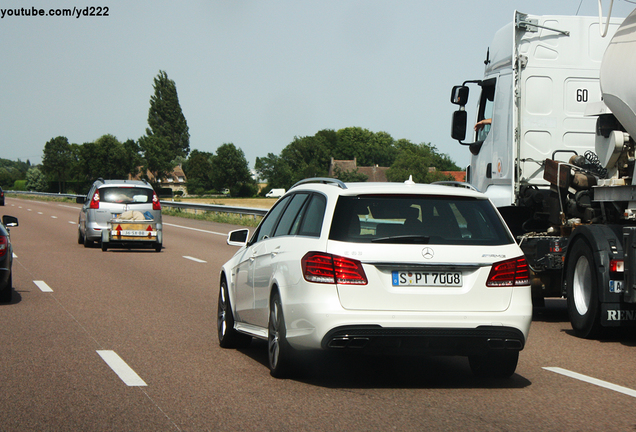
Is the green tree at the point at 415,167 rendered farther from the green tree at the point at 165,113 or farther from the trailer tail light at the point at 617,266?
the trailer tail light at the point at 617,266

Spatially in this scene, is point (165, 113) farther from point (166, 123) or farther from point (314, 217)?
point (314, 217)

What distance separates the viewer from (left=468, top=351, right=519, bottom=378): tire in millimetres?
6898

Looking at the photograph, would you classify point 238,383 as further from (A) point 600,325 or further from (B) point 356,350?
Answer: (A) point 600,325

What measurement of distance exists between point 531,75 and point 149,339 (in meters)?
5.95

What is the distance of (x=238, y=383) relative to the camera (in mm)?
6715

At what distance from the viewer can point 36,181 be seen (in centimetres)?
15400

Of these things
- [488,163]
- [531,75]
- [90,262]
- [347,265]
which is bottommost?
[90,262]

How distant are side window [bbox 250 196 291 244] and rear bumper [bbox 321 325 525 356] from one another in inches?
71.4

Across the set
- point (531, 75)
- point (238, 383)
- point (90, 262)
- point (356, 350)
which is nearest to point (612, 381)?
point (356, 350)

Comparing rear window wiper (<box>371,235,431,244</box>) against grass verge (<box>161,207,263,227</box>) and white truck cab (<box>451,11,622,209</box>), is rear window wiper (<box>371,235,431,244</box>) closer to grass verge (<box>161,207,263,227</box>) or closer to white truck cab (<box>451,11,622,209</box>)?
white truck cab (<box>451,11,622,209</box>)

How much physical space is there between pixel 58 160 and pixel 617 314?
135953mm

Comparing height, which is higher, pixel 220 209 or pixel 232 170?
pixel 232 170

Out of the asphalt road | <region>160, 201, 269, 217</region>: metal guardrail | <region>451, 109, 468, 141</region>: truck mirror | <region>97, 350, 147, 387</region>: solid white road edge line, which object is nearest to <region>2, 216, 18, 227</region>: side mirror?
the asphalt road

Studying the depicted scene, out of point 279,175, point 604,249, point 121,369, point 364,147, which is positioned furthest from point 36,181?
point 121,369
